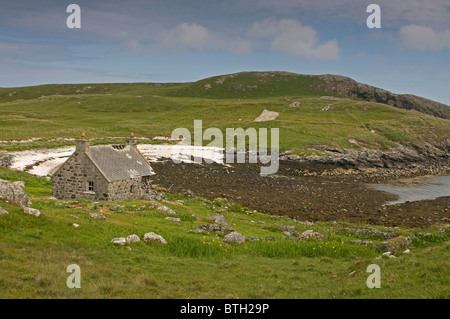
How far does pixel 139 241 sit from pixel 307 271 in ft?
29.8

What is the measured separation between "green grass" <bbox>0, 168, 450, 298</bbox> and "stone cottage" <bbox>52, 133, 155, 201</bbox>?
5.27 m

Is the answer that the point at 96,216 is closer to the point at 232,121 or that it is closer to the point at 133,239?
the point at 133,239

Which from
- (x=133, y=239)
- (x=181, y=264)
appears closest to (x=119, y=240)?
(x=133, y=239)

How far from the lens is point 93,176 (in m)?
32.7

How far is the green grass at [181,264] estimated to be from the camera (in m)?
13.6

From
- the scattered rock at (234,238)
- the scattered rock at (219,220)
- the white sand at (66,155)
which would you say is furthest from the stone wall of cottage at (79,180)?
the scattered rock at (234,238)

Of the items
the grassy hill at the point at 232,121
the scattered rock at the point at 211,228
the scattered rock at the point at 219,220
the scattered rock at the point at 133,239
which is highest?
the grassy hill at the point at 232,121

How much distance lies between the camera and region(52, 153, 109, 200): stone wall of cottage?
107 ft

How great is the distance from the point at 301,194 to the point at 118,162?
85.6 feet

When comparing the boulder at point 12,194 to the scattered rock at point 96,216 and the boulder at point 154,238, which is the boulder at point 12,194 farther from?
the boulder at point 154,238

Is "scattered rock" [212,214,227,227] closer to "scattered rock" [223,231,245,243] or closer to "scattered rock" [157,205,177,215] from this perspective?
"scattered rock" [157,205,177,215]

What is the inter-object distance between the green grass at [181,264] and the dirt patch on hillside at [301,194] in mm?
15739

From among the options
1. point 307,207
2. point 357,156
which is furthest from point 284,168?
point 307,207
